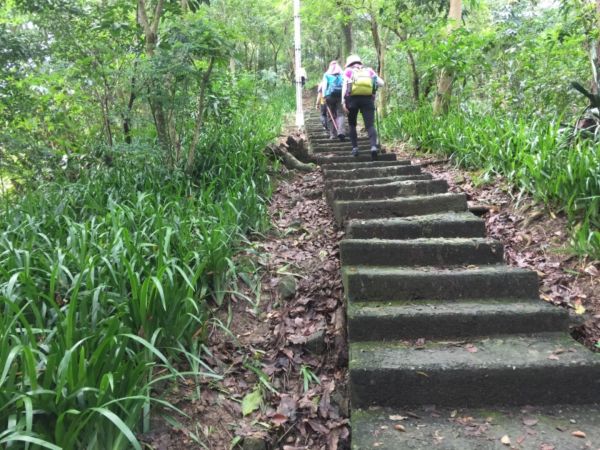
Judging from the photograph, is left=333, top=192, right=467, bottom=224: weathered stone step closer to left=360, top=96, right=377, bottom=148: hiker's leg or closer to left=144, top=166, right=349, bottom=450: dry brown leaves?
left=144, top=166, right=349, bottom=450: dry brown leaves

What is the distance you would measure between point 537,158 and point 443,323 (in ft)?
Result: 7.23

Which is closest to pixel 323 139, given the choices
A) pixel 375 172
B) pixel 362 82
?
pixel 362 82

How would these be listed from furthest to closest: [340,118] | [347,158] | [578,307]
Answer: [340,118], [347,158], [578,307]

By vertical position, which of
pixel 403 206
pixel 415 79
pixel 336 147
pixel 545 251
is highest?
pixel 415 79

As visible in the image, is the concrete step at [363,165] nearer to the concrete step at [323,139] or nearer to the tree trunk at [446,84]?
the concrete step at [323,139]

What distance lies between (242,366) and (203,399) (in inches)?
15.8

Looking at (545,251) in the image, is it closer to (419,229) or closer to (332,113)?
(419,229)

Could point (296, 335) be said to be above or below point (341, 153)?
below

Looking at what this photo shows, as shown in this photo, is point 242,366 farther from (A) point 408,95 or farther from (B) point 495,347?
(A) point 408,95

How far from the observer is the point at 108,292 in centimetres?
268

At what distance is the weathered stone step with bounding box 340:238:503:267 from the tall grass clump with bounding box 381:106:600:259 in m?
0.69

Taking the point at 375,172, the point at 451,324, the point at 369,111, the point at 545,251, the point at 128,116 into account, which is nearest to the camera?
the point at 451,324

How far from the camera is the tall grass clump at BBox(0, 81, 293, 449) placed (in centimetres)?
192

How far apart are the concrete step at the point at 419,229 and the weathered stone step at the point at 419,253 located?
37 cm
